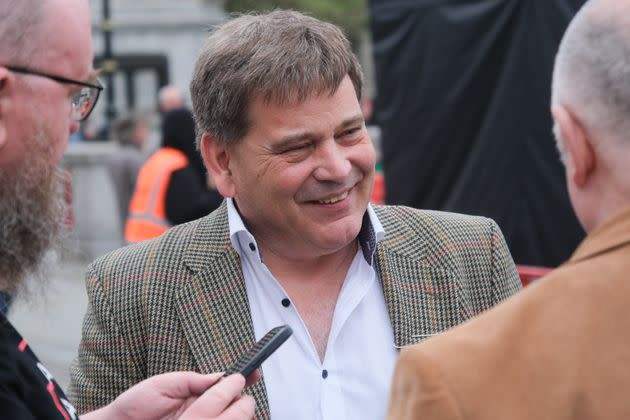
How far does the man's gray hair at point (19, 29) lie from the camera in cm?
163

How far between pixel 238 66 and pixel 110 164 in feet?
20.2

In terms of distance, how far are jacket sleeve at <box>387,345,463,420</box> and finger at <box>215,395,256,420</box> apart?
44 centimetres

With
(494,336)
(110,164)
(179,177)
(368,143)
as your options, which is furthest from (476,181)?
(494,336)

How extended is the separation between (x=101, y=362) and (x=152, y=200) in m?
3.59

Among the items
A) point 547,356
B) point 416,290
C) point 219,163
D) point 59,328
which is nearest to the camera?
point 547,356

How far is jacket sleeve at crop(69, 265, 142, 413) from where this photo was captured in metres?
2.46

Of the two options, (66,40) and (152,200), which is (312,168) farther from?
(152,200)

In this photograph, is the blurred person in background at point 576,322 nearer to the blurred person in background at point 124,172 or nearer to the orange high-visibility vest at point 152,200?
the orange high-visibility vest at point 152,200

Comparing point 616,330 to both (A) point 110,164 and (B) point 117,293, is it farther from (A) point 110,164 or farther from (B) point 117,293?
(A) point 110,164

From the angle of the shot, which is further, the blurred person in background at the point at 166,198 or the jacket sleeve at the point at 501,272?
the blurred person in background at the point at 166,198

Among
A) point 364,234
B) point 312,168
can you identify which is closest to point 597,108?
point 312,168

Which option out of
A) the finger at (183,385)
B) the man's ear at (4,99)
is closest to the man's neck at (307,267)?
the finger at (183,385)

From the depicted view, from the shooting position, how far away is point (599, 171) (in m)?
1.48

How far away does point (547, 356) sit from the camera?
1.42 m
